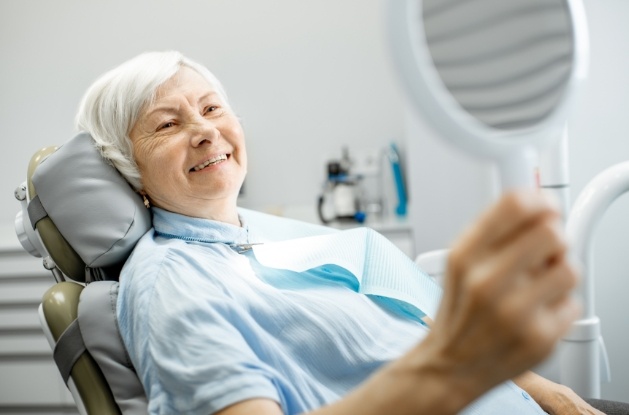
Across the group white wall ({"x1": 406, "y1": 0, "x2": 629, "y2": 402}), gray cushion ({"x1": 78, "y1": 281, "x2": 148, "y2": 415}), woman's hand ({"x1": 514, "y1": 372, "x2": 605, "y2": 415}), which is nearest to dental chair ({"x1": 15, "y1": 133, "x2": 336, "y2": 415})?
gray cushion ({"x1": 78, "y1": 281, "x2": 148, "y2": 415})

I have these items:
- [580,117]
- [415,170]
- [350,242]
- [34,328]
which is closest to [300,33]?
[415,170]

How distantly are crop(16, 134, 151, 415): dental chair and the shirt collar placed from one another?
0.14 feet

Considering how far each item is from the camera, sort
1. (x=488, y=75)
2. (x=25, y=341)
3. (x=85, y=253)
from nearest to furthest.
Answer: (x=488, y=75)
(x=85, y=253)
(x=25, y=341)

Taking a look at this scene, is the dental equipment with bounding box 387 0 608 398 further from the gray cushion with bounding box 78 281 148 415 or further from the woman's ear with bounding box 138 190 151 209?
the woman's ear with bounding box 138 190 151 209

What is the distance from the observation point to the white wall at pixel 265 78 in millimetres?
3150

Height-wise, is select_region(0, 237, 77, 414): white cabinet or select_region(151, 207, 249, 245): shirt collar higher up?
select_region(151, 207, 249, 245): shirt collar

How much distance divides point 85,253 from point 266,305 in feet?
1.36

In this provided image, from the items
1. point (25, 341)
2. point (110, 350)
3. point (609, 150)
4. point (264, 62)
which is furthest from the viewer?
point (264, 62)

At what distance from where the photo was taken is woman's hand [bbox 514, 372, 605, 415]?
1.28 meters

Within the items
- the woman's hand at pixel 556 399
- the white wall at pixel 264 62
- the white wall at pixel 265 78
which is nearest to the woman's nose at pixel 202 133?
the woman's hand at pixel 556 399

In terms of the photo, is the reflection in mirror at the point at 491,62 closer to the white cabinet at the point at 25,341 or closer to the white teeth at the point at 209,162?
the white teeth at the point at 209,162

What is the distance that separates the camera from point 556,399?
1.30 m

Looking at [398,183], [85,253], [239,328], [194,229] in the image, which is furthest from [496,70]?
[398,183]

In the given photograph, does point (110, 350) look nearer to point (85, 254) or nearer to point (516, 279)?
point (85, 254)
